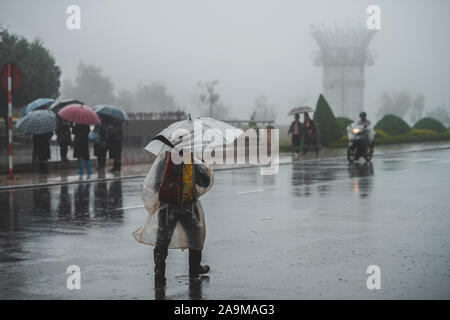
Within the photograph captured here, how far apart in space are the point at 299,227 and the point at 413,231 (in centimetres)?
159

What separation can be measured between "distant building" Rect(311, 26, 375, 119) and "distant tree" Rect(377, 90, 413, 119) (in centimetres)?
4492

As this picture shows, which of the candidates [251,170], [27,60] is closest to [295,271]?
[251,170]

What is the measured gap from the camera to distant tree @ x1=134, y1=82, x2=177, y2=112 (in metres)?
176

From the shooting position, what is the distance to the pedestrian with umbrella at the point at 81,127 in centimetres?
2122

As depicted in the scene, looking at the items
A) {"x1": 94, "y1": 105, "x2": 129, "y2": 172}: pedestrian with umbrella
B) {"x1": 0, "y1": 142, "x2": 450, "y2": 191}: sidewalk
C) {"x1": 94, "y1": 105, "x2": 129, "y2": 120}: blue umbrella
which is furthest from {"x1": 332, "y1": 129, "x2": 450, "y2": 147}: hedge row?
{"x1": 94, "y1": 105, "x2": 129, "y2": 172}: pedestrian with umbrella

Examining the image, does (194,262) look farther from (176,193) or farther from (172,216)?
(176,193)

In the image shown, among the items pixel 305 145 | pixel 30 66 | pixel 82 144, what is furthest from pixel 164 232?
pixel 30 66

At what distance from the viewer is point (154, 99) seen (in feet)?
577

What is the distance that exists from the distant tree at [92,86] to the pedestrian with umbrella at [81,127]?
146 metres

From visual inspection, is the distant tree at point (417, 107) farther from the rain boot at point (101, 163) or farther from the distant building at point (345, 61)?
the rain boot at point (101, 163)

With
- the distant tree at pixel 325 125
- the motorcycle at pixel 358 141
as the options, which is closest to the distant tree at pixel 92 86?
the distant tree at pixel 325 125

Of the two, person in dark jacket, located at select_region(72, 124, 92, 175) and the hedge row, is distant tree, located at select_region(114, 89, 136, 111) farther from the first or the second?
person in dark jacket, located at select_region(72, 124, 92, 175)
